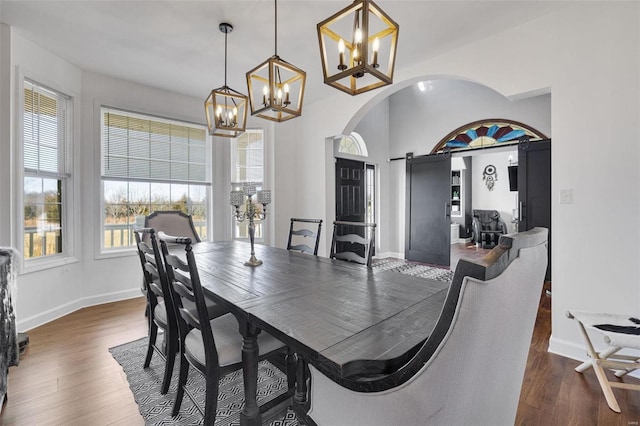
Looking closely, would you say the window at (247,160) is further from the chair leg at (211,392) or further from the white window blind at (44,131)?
the chair leg at (211,392)

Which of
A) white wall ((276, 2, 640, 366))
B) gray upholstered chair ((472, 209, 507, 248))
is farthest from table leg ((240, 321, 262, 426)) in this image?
gray upholstered chair ((472, 209, 507, 248))

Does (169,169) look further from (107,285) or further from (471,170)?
(471,170)

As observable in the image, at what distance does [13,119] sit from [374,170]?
17.6 feet

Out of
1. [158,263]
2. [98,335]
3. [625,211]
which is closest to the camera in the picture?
[158,263]

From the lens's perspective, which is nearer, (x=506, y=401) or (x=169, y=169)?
(x=506, y=401)

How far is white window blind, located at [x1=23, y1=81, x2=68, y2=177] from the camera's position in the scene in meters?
3.01

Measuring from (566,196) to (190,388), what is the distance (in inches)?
122

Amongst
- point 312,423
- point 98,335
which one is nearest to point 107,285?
point 98,335

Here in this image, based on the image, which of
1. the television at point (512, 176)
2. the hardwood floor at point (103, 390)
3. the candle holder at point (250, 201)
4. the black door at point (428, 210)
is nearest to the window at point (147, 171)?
the hardwood floor at point (103, 390)

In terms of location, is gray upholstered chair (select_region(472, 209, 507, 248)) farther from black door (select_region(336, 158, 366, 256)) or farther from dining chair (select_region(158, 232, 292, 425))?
dining chair (select_region(158, 232, 292, 425))

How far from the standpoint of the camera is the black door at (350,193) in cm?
530

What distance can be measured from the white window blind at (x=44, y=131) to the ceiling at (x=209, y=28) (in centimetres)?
50

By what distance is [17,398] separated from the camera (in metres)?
1.82

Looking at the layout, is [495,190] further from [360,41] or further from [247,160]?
[360,41]
